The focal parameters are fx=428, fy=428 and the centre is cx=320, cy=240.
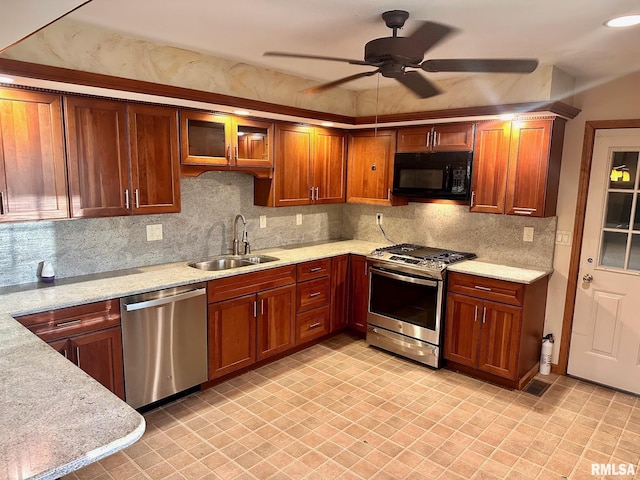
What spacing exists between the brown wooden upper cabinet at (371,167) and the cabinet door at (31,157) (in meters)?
2.73

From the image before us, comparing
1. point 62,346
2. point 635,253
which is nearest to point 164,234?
point 62,346

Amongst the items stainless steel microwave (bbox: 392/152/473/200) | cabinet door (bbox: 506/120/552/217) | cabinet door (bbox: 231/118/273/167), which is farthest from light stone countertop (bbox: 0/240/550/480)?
cabinet door (bbox: 506/120/552/217)

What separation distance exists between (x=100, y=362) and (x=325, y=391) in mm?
1608

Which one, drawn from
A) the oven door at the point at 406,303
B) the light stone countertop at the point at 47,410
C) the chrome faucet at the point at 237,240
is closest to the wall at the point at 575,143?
the oven door at the point at 406,303

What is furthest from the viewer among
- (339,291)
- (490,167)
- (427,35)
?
(339,291)

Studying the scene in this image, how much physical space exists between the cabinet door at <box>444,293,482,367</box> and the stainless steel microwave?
0.90m

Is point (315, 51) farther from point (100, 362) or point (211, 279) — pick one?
point (100, 362)

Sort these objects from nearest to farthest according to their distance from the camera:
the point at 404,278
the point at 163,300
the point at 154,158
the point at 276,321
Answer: the point at 163,300
the point at 154,158
the point at 276,321
the point at 404,278

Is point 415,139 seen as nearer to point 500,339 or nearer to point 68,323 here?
point 500,339

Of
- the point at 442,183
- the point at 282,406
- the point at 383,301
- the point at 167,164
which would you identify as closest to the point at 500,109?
the point at 442,183

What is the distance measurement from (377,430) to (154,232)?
2.22 meters

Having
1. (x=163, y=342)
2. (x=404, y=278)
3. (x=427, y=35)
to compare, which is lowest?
(x=163, y=342)

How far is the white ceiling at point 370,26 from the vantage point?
2230mm

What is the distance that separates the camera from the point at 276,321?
12.1 ft
